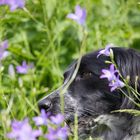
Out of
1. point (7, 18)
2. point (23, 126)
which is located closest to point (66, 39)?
point (7, 18)

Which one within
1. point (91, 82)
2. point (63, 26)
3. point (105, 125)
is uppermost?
point (63, 26)

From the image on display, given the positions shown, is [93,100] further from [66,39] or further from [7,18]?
[66,39]

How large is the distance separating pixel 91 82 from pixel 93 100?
0.48 ft

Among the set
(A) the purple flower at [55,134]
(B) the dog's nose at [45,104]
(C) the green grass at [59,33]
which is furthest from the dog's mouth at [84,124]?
(A) the purple flower at [55,134]

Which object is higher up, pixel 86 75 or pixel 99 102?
pixel 86 75

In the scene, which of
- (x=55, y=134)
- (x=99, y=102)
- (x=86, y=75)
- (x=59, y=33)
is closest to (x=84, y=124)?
(x=99, y=102)

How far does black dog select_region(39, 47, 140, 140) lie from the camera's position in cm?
381

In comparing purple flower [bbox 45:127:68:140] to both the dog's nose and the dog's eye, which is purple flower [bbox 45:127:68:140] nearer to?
the dog's nose

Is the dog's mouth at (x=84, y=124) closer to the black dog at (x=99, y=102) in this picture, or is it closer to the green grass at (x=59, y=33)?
the black dog at (x=99, y=102)

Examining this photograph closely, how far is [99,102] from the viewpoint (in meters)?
3.94

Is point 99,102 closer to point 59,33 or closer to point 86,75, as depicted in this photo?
point 86,75

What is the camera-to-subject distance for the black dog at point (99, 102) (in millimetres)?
3814

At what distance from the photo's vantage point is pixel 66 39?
5605 millimetres

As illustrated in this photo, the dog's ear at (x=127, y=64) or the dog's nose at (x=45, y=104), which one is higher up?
the dog's ear at (x=127, y=64)
